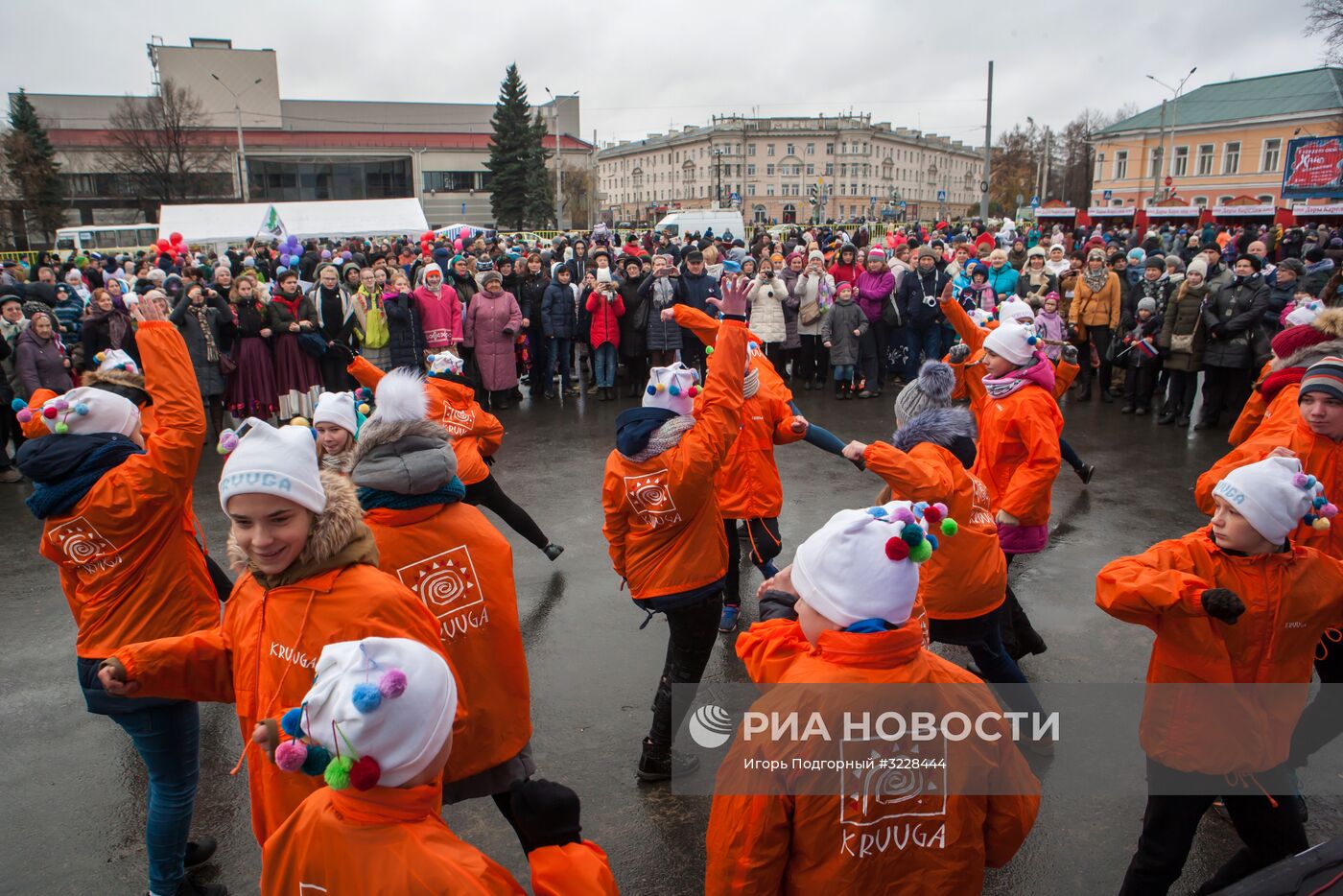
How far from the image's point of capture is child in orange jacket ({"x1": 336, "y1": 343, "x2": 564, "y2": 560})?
6.04 m

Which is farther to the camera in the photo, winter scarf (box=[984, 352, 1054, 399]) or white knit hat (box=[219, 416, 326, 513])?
winter scarf (box=[984, 352, 1054, 399])

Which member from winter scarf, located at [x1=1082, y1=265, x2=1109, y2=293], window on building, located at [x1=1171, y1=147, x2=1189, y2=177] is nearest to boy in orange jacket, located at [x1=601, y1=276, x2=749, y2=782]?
winter scarf, located at [x1=1082, y1=265, x2=1109, y2=293]

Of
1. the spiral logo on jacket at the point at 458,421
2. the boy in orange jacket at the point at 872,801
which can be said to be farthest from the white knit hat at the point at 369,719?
the spiral logo on jacket at the point at 458,421

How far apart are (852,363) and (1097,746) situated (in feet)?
28.2

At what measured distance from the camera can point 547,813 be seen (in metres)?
1.86

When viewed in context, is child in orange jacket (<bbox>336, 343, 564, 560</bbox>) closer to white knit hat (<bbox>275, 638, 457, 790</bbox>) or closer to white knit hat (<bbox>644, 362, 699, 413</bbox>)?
white knit hat (<bbox>644, 362, 699, 413</bbox>)

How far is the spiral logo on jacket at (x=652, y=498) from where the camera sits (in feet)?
12.3

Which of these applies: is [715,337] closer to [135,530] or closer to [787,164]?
[135,530]

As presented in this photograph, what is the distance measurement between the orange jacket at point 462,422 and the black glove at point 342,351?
5.24 metres

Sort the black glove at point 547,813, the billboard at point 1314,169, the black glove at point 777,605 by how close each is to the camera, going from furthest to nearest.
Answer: the billboard at point 1314,169, the black glove at point 777,605, the black glove at point 547,813

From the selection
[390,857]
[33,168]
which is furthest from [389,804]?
[33,168]

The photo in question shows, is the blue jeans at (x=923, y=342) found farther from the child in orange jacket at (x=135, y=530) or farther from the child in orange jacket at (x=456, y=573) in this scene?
the child in orange jacket at (x=135, y=530)

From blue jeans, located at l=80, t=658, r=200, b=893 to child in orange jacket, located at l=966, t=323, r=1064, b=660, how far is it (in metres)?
→ 4.04

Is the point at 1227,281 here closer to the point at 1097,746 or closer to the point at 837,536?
the point at 1097,746
